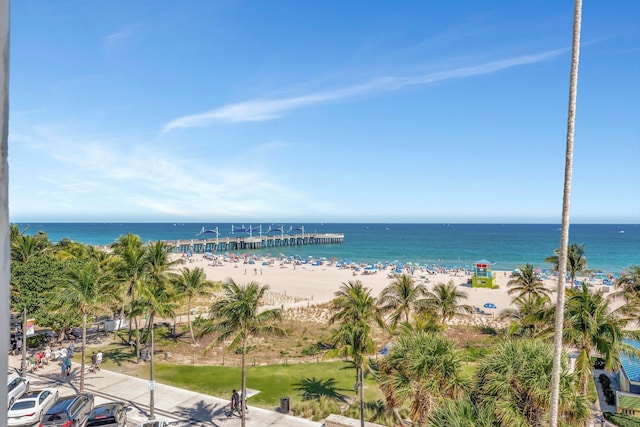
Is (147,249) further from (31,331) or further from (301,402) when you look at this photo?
(301,402)

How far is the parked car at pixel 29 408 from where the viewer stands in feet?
59.0

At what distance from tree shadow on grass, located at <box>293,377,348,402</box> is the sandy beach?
61.7ft

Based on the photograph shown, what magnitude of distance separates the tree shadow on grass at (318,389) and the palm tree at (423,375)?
8.79 m

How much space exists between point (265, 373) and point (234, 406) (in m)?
6.02

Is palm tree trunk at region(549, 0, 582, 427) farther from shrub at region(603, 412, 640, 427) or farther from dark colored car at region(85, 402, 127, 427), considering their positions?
dark colored car at region(85, 402, 127, 427)

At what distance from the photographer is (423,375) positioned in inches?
563

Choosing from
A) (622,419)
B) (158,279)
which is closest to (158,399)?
(158,279)

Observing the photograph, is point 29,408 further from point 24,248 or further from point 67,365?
point 24,248

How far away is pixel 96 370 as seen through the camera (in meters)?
26.0

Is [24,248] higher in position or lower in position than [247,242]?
higher

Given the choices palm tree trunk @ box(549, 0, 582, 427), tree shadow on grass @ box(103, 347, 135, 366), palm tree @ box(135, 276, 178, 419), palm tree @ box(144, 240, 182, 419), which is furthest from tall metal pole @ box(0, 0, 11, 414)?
tree shadow on grass @ box(103, 347, 135, 366)

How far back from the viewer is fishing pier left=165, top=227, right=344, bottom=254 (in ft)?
450

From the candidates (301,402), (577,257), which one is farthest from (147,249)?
(577,257)

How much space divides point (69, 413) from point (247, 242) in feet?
447
